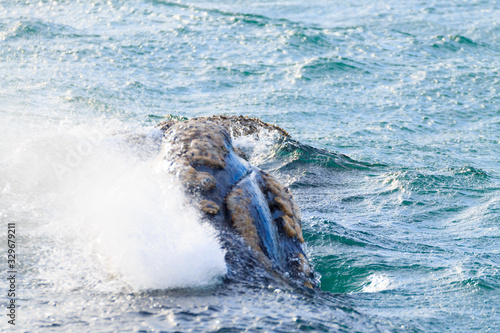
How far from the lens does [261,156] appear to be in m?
8.69

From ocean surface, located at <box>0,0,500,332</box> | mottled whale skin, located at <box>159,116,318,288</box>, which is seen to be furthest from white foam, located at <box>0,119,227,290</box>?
mottled whale skin, located at <box>159,116,318,288</box>

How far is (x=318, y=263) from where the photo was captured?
5.70 m

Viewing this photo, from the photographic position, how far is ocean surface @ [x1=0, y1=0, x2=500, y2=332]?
12.0 ft

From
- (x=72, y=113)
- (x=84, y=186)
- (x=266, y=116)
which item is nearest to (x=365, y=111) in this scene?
(x=266, y=116)

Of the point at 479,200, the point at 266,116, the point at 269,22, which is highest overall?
the point at 269,22

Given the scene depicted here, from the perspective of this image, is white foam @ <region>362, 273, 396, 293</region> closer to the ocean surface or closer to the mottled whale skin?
the ocean surface

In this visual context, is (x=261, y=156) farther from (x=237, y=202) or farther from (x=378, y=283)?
(x=237, y=202)

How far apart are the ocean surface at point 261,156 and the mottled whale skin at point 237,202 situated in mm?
139

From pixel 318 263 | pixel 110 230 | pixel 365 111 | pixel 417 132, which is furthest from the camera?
pixel 365 111

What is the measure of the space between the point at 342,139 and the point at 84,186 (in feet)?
22.6

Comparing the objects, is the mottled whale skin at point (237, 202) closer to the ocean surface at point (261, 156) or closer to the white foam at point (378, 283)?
the ocean surface at point (261, 156)

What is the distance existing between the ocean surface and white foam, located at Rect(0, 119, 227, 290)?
0.05ft

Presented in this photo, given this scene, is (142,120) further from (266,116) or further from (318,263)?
(318,263)

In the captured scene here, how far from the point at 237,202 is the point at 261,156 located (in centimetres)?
441
